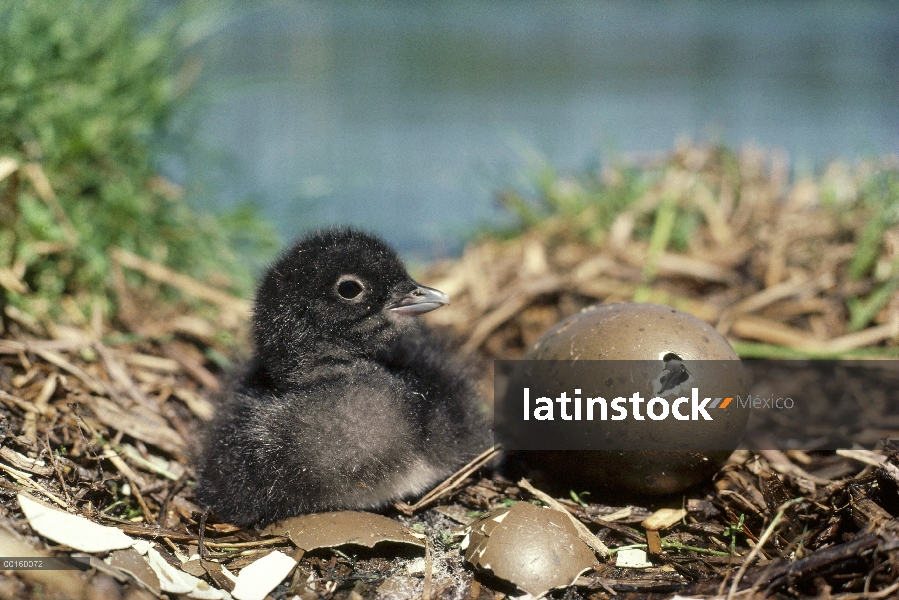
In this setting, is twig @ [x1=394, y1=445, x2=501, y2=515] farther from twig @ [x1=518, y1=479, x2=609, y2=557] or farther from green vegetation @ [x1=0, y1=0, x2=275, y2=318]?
green vegetation @ [x1=0, y1=0, x2=275, y2=318]

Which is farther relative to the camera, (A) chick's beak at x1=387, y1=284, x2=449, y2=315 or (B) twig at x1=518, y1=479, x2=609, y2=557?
(A) chick's beak at x1=387, y1=284, x2=449, y2=315

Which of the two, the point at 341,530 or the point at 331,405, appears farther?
the point at 331,405

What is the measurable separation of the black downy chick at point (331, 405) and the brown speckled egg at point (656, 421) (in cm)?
47

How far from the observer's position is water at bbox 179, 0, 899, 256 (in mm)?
5152

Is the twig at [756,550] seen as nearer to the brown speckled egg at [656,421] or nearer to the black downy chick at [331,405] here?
the brown speckled egg at [656,421]

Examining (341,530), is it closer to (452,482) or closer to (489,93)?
(452,482)

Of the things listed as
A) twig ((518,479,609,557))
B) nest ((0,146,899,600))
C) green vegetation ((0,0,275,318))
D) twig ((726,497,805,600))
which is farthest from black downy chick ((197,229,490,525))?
green vegetation ((0,0,275,318))

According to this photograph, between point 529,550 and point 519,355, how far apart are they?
5.78ft

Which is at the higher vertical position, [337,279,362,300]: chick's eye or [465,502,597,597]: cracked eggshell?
[337,279,362,300]: chick's eye

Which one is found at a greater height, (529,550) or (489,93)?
(489,93)

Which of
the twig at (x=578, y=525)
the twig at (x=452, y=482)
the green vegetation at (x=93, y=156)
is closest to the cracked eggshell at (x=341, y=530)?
the twig at (x=452, y=482)

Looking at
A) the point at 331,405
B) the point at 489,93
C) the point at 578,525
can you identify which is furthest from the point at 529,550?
the point at 489,93

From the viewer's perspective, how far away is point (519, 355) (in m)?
3.70

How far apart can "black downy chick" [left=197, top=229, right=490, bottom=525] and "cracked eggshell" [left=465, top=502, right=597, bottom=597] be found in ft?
1.26
